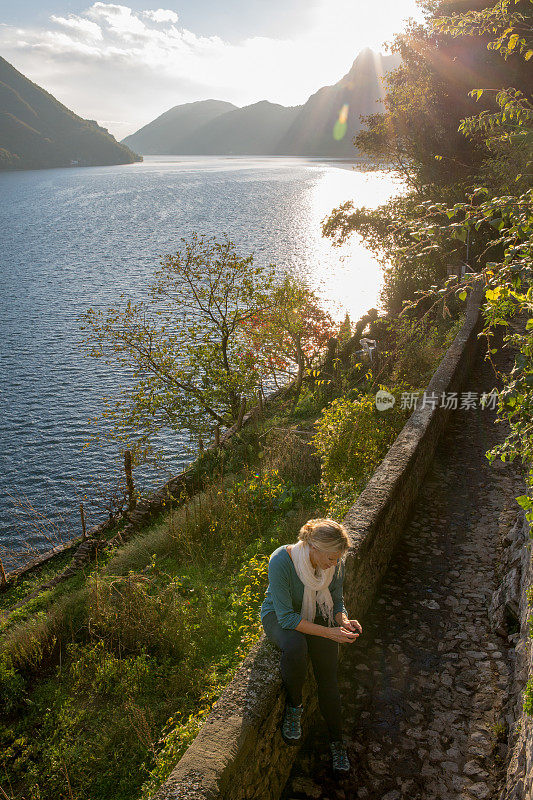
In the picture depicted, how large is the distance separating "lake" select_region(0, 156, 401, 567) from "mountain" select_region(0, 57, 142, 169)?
184 feet

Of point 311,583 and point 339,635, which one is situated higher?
point 311,583

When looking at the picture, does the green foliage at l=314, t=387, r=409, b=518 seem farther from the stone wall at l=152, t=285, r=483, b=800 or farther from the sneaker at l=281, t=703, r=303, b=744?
the sneaker at l=281, t=703, r=303, b=744

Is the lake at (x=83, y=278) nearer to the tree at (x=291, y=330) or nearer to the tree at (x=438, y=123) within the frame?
the tree at (x=438, y=123)

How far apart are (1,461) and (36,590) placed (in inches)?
442

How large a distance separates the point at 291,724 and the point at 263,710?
0.33 m

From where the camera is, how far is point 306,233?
66.1 m

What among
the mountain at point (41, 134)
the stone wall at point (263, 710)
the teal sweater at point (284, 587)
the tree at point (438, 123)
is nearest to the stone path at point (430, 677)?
the stone wall at point (263, 710)

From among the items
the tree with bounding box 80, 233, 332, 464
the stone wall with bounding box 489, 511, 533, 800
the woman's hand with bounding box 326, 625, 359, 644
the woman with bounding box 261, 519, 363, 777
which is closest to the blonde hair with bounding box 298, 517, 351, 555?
the woman with bounding box 261, 519, 363, 777

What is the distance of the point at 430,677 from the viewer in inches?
183

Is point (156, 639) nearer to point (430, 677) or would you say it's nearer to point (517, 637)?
point (430, 677)

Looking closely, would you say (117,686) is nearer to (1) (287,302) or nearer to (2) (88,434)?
(1) (287,302)

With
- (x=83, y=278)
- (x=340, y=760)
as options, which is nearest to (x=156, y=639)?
(x=340, y=760)

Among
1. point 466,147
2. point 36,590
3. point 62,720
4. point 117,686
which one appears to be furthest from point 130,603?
point 466,147

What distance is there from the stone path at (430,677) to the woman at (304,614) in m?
0.32
